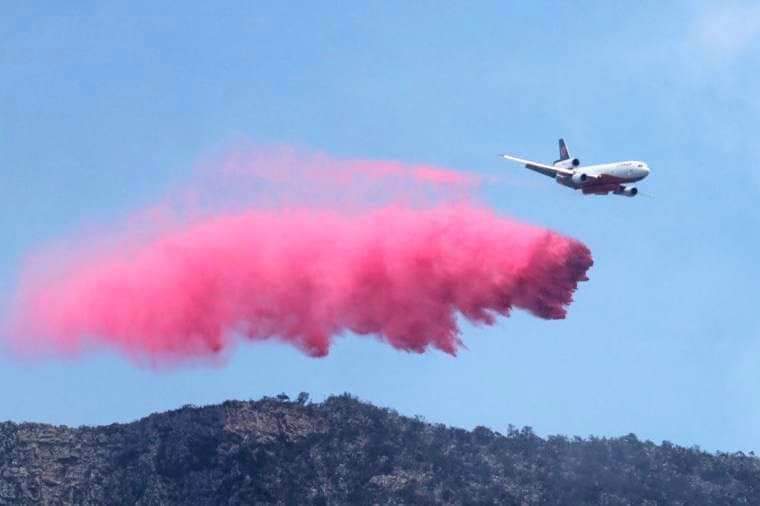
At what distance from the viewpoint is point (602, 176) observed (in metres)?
116

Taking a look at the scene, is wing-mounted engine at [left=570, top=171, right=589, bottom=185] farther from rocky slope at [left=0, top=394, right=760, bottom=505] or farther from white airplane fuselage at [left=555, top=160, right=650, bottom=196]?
rocky slope at [left=0, top=394, right=760, bottom=505]

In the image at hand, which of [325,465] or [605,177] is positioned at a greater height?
[605,177]

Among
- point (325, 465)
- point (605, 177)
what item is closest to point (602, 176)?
point (605, 177)

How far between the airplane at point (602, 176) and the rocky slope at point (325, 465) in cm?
2252

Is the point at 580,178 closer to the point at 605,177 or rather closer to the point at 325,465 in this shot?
the point at 605,177

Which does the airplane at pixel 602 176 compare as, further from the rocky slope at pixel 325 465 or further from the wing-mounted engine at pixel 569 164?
the rocky slope at pixel 325 465

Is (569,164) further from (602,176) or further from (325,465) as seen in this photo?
(325,465)

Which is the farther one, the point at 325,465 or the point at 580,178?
the point at 325,465

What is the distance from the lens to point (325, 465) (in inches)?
4820

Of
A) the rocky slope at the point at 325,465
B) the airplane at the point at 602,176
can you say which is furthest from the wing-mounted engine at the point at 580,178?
the rocky slope at the point at 325,465

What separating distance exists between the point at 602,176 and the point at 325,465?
27336mm

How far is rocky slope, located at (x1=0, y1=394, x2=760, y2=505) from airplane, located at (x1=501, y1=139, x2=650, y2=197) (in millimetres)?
22521

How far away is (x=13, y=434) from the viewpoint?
124875 millimetres

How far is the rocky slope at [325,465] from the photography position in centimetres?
11944
